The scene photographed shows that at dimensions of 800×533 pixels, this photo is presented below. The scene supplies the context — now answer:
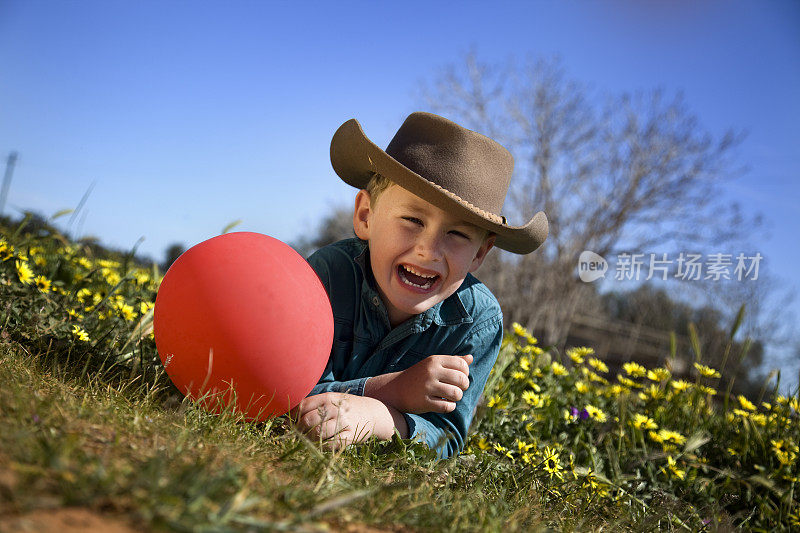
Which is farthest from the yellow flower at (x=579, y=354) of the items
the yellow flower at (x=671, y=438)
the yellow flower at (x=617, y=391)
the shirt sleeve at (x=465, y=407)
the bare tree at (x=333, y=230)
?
the bare tree at (x=333, y=230)

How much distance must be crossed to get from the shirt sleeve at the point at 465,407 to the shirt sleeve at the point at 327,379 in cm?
26

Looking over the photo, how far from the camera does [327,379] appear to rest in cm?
278

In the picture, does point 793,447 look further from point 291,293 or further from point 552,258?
point 552,258

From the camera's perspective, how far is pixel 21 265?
304cm

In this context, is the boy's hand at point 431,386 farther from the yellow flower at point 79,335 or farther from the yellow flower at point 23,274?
the yellow flower at point 23,274

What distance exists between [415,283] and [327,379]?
623 millimetres

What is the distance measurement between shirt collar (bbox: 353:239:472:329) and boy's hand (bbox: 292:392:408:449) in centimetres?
51

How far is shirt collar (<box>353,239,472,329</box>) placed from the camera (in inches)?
112

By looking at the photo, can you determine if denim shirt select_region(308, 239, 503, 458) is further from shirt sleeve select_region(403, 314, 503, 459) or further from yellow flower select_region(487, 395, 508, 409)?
yellow flower select_region(487, 395, 508, 409)

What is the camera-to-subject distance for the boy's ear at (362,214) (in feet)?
9.64

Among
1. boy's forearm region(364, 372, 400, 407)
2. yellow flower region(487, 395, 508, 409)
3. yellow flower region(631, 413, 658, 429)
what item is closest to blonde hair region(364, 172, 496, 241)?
boy's forearm region(364, 372, 400, 407)

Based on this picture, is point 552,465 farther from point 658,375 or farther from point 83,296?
point 83,296

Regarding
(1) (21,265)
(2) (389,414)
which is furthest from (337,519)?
(1) (21,265)

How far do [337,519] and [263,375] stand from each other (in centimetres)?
87
